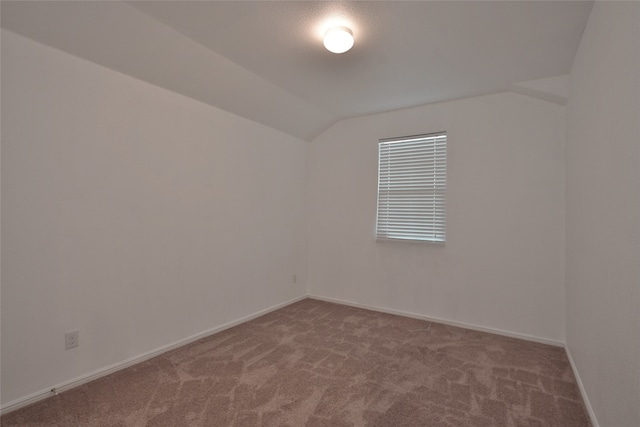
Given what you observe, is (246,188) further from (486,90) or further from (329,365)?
(486,90)

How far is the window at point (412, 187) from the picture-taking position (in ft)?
12.5

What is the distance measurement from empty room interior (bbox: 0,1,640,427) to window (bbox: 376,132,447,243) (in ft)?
0.10

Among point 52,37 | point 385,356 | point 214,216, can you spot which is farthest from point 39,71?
point 385,356

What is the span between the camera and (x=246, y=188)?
379cm

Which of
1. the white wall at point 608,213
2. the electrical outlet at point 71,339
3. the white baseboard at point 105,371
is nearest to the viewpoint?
the white wall at point 608,213

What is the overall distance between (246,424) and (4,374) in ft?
5.33

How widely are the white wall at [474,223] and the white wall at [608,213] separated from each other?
0.69 metres

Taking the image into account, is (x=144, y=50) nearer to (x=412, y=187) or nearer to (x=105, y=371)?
(x=105, y=371)

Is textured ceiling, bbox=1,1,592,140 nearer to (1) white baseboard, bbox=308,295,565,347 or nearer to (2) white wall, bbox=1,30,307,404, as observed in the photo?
(2) white wall, bbox=1,30,307,404

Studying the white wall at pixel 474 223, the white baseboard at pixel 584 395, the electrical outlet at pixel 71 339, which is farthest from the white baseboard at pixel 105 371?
the white baseboard at pixel 584 395

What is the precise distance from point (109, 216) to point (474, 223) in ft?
12.3

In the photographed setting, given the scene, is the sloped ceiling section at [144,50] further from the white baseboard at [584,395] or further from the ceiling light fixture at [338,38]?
the white baseboard at [584,395]

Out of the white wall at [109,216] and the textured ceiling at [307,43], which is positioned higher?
the textured ceiling at [307,43]

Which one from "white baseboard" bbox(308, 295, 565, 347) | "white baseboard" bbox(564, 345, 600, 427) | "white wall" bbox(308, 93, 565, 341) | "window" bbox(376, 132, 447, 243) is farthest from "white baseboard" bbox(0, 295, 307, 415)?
"white baseboard" bbox(564, 345, 600, 427)
